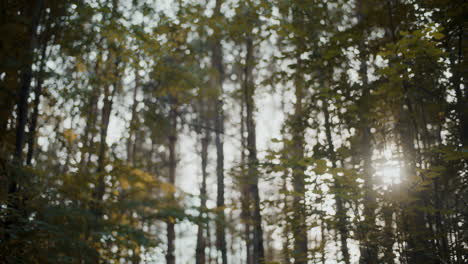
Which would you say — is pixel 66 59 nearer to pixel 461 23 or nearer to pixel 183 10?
pixel 183 10

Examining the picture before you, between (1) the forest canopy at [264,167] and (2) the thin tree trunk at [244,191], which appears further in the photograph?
(2) the thin tree trunk at [244,191]

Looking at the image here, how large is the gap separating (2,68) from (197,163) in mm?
14143

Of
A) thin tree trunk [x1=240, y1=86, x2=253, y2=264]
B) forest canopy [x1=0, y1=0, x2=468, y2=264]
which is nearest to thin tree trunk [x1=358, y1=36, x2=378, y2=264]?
forest canopy [x1=0, y1=0, x2=468, y2=264]

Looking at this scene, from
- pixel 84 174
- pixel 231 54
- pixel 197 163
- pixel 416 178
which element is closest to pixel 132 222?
pixel 84 174

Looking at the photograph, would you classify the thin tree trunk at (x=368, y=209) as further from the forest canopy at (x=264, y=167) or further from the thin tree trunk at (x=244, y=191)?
the thin tree trunk at (x=244, y=191)

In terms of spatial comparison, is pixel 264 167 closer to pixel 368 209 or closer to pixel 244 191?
pixel 368 209

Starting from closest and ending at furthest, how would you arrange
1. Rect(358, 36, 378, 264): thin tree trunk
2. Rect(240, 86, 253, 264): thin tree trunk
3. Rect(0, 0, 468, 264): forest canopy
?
1. Rect(0, 0, 468, 264): forest canopy
2. Rect(358, 36, 378, 264): thin tree trunk
3. Rect(240, 86, 253, 264): thin tree trunk

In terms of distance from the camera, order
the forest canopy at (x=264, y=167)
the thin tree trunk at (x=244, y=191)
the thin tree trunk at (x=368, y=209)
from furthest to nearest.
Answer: the thin tree trunk at (x=244, y=191)
the thin tree trunk at (x=368, y=209)
the forest canopy at (x=264, y=167)

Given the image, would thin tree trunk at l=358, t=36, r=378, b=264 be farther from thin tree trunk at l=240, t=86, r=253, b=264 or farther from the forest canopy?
thin tree trunk at l=240, t=86, r=253, b=264

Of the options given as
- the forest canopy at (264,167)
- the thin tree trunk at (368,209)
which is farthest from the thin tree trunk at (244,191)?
the thin tree trunk at (368,209)

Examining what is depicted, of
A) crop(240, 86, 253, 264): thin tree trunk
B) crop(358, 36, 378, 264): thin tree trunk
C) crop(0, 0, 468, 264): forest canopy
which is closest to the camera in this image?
crop(0, 0, 468, 264): forest canopy

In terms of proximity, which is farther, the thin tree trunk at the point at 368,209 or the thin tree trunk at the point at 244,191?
the thin tree trunk at the point at 244,191

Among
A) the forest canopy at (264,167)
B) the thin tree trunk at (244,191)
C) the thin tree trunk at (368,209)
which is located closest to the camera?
the forest canopy at (264,167)

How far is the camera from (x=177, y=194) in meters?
3.59
